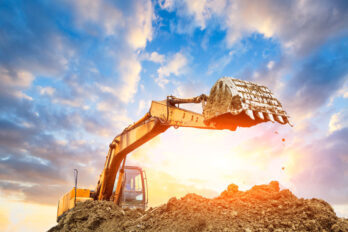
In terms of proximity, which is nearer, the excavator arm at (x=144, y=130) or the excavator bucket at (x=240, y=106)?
the excavator bucket at (x=240, y=106)

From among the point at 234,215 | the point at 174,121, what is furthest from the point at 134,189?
the point at 234,215

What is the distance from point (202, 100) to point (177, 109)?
86cm

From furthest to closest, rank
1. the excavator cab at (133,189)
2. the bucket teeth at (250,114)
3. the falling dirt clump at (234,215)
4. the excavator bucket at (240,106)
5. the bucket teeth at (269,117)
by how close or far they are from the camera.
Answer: the excavator cab at (133,189)
the bucket teeth at (269,117)
the excavator bucket at (240,106)
the bucket teeth at (250,114)
the falling dirt clump at (234,215)

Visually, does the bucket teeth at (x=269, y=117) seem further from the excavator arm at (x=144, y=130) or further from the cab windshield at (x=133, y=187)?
the cab windshield at (x=133, y=187)

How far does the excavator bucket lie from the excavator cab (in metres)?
4.63

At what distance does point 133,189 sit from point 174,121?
391 cm

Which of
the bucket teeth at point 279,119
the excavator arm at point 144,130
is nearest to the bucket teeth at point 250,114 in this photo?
the bucket teeth at point 279,119

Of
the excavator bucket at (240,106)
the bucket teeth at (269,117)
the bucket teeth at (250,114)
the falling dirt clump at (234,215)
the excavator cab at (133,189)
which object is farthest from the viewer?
the excavator cab at (133,189)

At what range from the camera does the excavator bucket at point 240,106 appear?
17.5ft

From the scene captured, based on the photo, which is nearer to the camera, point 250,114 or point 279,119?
point 250,114

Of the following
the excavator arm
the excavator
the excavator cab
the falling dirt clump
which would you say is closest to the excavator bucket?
the excavator

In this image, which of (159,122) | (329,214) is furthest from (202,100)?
(329,214)

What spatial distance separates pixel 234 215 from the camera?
14.6ft

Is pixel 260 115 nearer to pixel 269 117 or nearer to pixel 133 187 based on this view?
pixel 269 117
